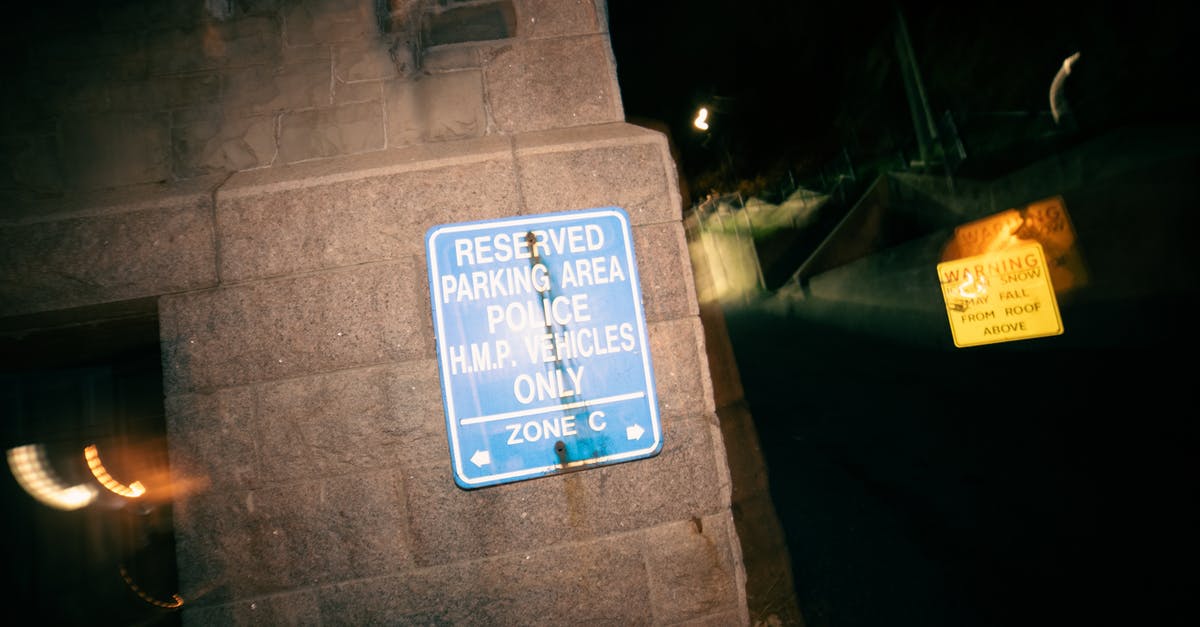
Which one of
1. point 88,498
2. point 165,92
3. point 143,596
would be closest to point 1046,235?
point 165,92

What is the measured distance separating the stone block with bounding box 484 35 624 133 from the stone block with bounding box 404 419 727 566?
1602mm

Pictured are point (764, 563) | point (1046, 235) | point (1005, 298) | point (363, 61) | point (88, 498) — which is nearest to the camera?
point (363, 61)

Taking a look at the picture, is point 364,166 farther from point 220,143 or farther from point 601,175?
point 601,175

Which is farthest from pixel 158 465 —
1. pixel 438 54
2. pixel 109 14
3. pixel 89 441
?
pixel 438 54

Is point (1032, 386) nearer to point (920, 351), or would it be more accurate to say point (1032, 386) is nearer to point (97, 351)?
point (920, 351)

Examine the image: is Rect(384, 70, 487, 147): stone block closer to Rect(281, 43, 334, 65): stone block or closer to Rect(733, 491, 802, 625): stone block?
Rect(281, 43, 334, 65): stone block

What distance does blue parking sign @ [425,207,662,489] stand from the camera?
6.26 feet

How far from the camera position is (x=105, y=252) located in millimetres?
2049

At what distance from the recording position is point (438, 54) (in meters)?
2.31

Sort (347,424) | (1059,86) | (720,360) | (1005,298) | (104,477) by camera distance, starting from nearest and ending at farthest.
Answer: (347,424)
(720,360)
(104,477)
(1005,298)
(1059,86)

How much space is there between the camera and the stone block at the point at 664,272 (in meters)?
2.12

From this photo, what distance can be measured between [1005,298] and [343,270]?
6.75 m

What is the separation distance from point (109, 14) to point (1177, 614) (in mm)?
7603

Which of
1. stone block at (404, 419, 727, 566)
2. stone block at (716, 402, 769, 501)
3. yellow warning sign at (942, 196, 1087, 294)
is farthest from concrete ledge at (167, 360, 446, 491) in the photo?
yellow warning sign at (942, 196, 1087, 294)
